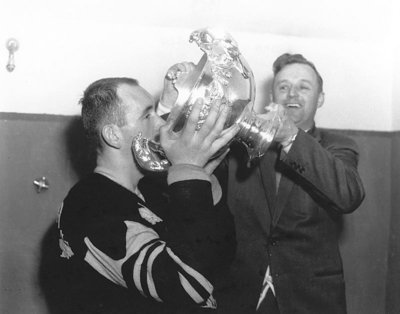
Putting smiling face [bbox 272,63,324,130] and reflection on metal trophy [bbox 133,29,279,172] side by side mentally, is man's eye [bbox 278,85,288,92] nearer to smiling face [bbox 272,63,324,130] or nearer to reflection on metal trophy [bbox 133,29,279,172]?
smiling face [bbox 272,63,324,130]

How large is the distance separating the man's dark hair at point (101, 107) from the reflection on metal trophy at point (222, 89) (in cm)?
9

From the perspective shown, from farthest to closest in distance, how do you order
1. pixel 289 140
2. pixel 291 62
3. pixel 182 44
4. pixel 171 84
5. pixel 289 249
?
pixel 182 44 → pixel 291 62 → pixel 289 249 → pixel 289 140 → pixel 171 84

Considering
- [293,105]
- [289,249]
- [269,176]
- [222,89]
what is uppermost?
[222,89]

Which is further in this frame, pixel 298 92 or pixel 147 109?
pixel 298 92

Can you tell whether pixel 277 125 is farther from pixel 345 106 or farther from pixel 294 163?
pixel 345 106

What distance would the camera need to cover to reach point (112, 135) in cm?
138

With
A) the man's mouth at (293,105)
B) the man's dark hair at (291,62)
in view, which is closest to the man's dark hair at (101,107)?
the man's mouth at (293,105)

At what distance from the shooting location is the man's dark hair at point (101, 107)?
54.5 inches

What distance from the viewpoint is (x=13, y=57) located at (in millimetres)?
2529

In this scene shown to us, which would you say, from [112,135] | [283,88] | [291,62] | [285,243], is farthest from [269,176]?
[112,135]

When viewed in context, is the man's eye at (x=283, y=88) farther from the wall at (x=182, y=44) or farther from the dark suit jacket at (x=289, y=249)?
the wall at (x=182, y=44)

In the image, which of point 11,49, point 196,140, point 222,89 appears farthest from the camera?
point 11,49

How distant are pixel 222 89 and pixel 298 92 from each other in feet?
3.75

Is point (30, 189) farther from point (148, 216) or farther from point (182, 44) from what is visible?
point (148, 216)
